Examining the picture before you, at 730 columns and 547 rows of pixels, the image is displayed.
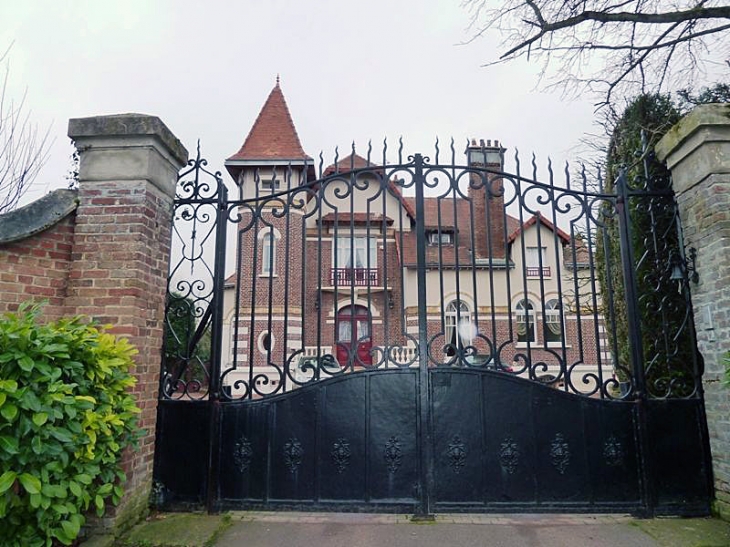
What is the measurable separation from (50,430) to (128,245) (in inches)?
59.1

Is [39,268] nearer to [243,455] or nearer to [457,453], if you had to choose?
[243,455]

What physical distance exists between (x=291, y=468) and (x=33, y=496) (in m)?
1.76

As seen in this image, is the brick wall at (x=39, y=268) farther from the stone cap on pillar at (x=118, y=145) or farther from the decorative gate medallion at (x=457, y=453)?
the decorative gate medallion at (x=457, y=453)

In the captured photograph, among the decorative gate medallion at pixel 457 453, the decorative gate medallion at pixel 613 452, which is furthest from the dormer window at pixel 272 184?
the decorative gate medallion at pixel 613 452

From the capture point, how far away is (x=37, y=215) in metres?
3.33

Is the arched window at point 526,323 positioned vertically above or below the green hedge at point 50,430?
above

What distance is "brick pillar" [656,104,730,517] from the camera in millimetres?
3365

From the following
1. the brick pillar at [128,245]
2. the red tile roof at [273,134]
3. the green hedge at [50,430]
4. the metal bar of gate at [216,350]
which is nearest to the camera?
the green hedge at [50,430]

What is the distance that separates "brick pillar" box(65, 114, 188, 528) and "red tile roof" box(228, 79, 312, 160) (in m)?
14.6

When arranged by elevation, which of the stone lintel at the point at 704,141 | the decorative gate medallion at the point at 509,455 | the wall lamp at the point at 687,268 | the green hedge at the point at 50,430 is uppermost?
the stone lintel at the point at 704,141

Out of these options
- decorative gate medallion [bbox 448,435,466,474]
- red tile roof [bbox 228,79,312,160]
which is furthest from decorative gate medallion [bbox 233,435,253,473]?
red tile roof [bbox 228,79,312,160]

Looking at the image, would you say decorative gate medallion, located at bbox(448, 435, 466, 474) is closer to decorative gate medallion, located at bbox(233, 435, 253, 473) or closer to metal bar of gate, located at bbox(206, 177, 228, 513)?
decorative gate medallion, located at bbox(233, 435, 253, 473)

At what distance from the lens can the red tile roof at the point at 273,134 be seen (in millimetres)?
18344

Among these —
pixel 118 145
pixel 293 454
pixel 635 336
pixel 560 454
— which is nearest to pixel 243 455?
pixel 293 454
